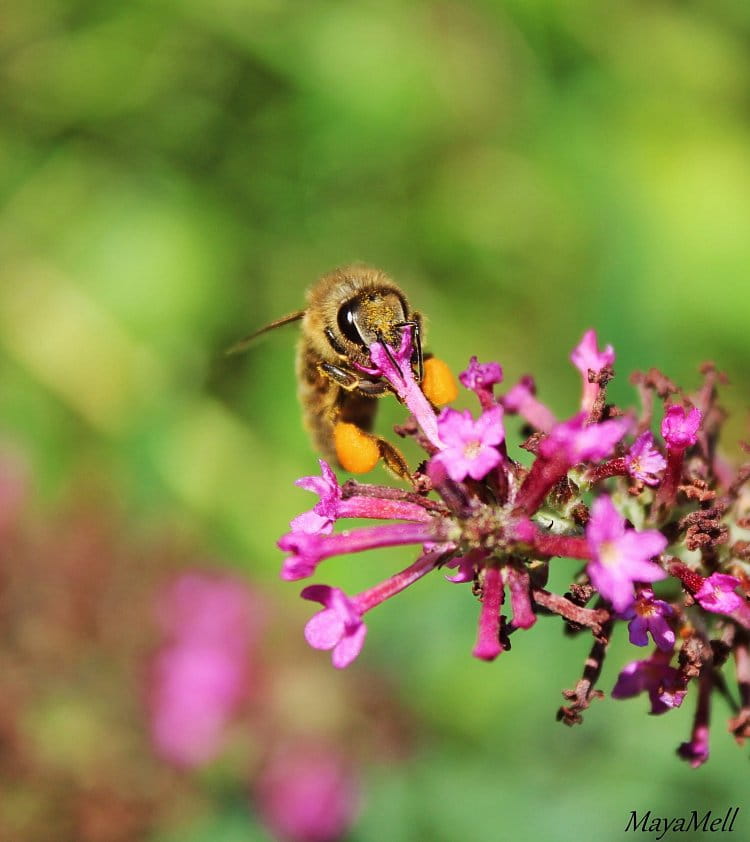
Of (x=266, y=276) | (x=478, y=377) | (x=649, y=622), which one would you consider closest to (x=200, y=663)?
(x=266, y=276)

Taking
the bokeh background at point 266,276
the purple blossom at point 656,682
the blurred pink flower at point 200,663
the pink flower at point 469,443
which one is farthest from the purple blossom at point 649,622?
the blurred pink flower at point 200,663

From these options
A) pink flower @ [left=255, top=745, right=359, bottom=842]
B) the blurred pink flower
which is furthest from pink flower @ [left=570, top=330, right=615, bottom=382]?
the blurred pink flower

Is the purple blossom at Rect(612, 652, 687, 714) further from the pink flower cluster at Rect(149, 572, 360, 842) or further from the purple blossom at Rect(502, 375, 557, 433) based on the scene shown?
the pink flower cluster at Rect(149, 572, 360, 842)

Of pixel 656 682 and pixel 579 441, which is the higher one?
pixel 579 441

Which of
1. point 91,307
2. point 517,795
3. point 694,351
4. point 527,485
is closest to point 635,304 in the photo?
point 694,351

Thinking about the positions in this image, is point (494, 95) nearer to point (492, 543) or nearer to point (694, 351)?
point (694, 351)

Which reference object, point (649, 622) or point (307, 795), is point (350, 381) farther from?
point (307, 795)

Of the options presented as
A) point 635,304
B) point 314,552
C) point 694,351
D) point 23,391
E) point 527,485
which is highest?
point 23,391
